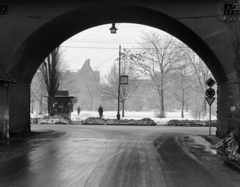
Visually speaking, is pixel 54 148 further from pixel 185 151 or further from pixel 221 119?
pixel 221 119

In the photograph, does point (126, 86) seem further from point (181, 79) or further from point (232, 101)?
point (232, 101)

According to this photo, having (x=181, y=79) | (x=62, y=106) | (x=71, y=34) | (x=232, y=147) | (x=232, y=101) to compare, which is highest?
(x=71, y=34)

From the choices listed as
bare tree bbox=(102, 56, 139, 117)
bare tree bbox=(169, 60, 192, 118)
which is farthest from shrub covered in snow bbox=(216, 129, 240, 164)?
bare tree bbox=(102, 56, 139, 117)

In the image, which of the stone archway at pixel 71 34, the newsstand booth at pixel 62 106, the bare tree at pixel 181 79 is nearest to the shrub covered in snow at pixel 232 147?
the stone archway at pixel 71 34

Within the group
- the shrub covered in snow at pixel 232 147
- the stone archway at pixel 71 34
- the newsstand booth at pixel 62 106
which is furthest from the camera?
the newsstand booth at pixel 62 106

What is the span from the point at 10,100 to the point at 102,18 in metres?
6.45

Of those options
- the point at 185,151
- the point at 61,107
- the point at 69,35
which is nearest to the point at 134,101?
the point at 61,107

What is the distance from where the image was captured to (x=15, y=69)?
15.9m

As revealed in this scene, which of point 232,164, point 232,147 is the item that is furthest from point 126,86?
point 232,164

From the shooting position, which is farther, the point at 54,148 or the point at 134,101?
the point at 134,101

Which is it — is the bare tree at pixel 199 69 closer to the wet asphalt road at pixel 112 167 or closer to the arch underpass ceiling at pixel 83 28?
the arch underpass ceiling at pixel 83 28

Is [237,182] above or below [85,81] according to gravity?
below

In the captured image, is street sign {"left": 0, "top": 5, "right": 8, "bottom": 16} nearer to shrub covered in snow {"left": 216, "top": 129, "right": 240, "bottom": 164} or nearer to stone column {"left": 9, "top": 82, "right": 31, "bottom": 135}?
stone column {"left": 9, "top": 82, "right": 31, "bottom": 135}

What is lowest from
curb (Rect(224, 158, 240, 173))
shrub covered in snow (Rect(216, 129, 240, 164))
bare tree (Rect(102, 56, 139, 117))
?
curb (Rect(224, 158, 240, 173))
